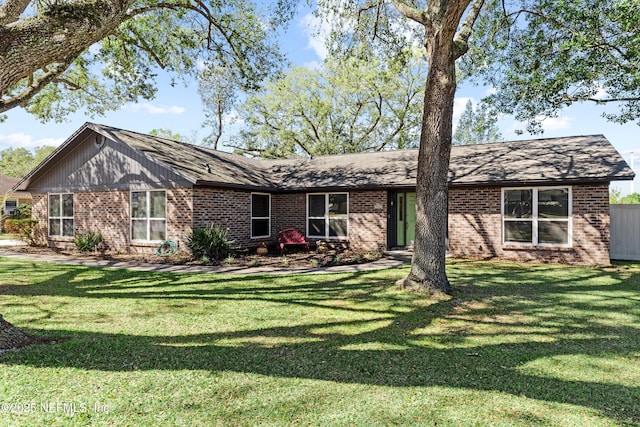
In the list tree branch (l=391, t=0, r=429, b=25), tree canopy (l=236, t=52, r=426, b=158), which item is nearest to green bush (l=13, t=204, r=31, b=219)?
tree canopy (l=236, t=52, r=426, b=158)

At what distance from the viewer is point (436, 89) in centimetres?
791

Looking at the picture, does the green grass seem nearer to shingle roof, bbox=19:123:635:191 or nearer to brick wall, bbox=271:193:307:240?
shingle roof, bbox=19:123:635:191

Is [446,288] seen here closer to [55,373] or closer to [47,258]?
[55,373]

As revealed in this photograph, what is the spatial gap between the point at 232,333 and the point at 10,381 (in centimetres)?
241

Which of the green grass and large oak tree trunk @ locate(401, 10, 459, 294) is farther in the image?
large oak tree trunk @ locate(401, 10, 459, 294)

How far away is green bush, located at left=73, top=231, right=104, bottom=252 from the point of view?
14.7 m

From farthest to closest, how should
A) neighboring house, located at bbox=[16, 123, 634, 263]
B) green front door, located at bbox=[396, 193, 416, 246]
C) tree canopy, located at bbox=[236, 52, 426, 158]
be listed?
tree canopy, located at bbox=[236, 52, 426, 158], green front door, located at bbox=[396, 193, 416, 246], neighboring house, located at bbox=[16, 123, 634, 263]

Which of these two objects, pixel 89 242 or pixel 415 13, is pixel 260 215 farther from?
pixel 415 13

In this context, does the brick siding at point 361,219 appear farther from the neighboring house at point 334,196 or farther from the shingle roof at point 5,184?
the shingle roof at point 5,184

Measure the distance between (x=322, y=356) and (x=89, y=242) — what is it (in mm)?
13349

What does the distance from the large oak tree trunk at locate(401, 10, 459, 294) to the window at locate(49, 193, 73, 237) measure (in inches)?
576

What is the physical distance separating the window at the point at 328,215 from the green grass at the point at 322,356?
22.6 feet

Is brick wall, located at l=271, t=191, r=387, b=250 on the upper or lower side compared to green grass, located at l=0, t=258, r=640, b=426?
upper

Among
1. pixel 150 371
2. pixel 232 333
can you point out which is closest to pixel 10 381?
pixel 150 371
